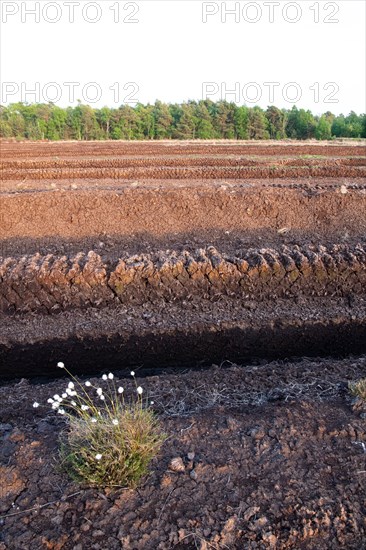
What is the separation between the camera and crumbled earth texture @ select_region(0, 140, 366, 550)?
288 cm

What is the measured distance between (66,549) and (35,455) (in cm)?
89

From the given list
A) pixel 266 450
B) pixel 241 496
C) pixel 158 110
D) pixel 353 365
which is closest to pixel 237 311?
pixel 353 365

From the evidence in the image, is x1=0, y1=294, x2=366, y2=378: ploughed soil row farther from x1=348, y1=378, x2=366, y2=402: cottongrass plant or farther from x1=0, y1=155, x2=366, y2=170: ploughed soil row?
x1=0, y1=155, x2=366, y2=170: ploughed soil row

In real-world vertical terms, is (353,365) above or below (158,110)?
below

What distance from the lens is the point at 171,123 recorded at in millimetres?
49250

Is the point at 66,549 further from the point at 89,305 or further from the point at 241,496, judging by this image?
the point at 89,305

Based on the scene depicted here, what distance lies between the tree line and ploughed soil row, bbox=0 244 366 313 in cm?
4188

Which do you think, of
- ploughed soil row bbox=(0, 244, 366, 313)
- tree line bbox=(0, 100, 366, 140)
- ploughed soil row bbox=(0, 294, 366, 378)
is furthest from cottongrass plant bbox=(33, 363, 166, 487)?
tree line bbox=(0, 100, 366, 140)

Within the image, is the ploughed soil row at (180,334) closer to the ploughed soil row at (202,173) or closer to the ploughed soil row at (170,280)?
the ploughed soil row at (170,280)

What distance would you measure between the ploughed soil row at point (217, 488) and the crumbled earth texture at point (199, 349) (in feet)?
0.04

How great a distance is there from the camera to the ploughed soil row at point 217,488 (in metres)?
2.75

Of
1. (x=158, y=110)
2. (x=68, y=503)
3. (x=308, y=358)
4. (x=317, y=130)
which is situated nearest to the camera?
(x=68, y=503)

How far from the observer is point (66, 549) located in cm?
271

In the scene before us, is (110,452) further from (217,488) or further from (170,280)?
(170,280)
